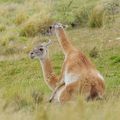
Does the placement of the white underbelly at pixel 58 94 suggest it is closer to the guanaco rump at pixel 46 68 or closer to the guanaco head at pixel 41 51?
the guanaco rump at pixel 46 68

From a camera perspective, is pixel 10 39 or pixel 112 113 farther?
pixel 10 39

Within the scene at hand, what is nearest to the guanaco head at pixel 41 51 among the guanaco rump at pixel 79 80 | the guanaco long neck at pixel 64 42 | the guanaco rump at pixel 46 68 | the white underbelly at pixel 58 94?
the guanaco rump at pixel 46 68

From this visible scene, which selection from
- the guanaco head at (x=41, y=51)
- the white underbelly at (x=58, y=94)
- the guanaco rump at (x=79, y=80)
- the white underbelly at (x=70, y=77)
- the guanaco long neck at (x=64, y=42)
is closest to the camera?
the guanaco rump at (x=79, y=80)

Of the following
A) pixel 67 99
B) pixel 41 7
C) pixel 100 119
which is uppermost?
pixel 100 119

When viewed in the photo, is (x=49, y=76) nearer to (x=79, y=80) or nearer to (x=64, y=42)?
(x=64, y=42)

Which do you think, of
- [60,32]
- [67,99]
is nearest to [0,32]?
[60,32]

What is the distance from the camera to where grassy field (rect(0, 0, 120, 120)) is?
20.9 ft

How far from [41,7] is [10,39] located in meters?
4.56

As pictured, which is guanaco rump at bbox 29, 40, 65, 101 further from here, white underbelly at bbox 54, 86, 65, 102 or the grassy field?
the grassy field

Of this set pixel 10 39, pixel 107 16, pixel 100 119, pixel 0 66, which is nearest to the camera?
pixel 100 119

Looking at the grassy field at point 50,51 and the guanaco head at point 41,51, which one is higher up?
the guanaco head at point 41,51

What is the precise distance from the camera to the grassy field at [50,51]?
20.9 ft

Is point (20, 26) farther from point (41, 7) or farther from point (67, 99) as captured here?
point (67, 99)

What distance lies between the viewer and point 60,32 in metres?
9.66
